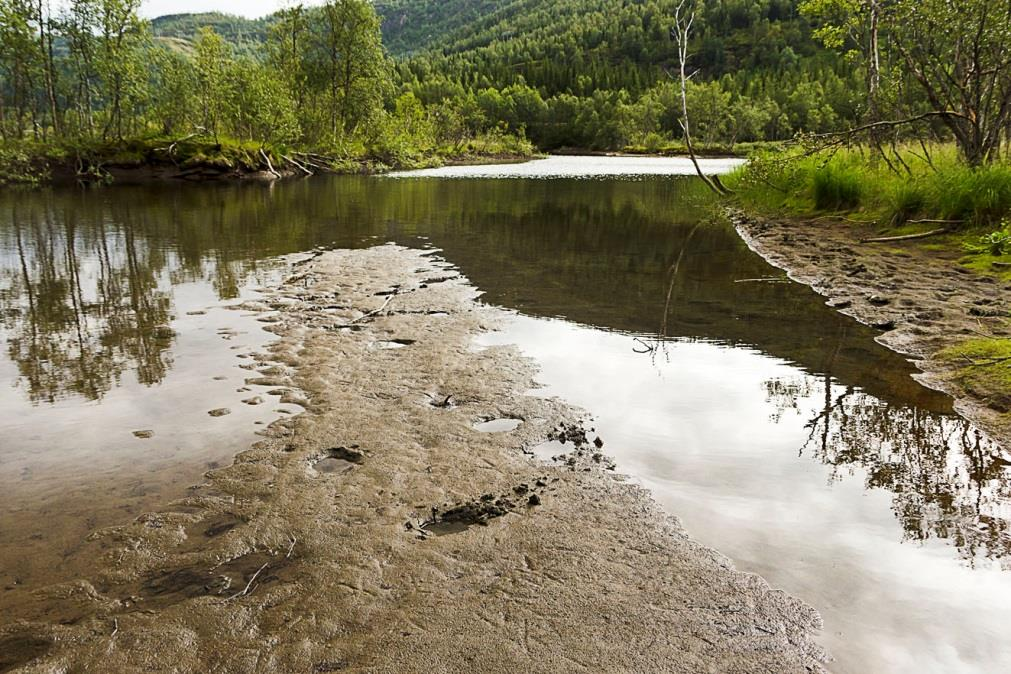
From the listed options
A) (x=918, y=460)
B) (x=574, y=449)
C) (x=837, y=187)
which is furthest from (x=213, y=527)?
(x=837, y=187)

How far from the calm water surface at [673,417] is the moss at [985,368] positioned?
1.31 feet

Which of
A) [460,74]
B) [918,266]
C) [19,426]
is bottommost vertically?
[19,426]

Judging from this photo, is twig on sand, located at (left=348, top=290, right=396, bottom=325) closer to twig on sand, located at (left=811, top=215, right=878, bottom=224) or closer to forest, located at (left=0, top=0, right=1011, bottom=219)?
forest, located at (left=0, top=0, right=1011, bottom=219)

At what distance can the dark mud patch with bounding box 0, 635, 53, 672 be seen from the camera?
279 cm

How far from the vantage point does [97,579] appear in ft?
11.1

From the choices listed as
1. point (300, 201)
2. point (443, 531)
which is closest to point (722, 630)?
point (443, 531)

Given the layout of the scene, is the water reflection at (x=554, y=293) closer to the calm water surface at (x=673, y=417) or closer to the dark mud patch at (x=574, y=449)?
the calm water surface at (x=673, y=417)

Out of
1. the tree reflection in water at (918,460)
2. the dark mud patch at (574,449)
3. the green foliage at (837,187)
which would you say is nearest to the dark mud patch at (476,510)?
the dark mud patch at (574,449)

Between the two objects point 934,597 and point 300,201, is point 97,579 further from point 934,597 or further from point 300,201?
point 300,201

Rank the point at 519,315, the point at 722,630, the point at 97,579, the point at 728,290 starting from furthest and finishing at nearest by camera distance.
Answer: the point at 728,290 → the point at 519,315 → the point at 97,579 → the point at 722,630

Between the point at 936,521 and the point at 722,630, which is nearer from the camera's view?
the point at 722,630

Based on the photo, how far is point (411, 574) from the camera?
346 centimetres

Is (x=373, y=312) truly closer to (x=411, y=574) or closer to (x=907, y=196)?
(x=411, y=574)

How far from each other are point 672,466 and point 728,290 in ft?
22.3
